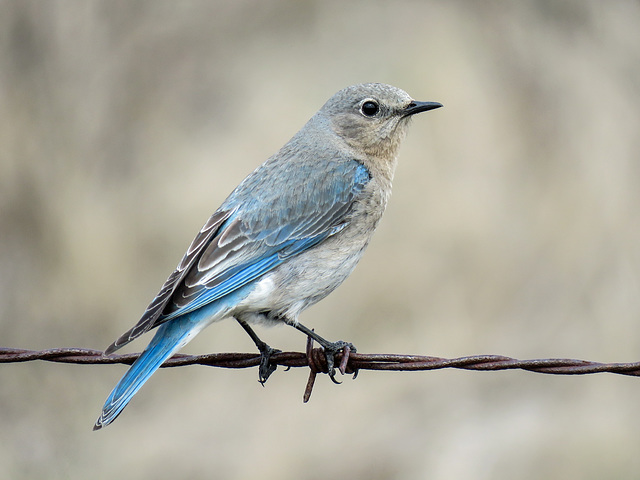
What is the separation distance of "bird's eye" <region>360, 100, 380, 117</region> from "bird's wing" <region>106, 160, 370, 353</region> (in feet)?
1.60

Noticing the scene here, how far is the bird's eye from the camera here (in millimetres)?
4867

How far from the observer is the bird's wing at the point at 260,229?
154 inches

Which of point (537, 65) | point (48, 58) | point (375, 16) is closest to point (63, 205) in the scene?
point (48, 58)

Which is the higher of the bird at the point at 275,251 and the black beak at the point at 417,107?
the black beak at the point at 417,107

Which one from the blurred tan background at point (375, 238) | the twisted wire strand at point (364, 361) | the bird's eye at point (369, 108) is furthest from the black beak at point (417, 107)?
the blurred tan background at point (375, 238)

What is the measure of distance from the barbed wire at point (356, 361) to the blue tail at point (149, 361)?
0.21 feet

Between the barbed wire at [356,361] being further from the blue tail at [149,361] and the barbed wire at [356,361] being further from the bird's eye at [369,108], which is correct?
the bird's eye at [369,108]

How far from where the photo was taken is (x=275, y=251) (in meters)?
4.14

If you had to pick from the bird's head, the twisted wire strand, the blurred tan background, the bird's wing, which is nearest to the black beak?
the bird's head

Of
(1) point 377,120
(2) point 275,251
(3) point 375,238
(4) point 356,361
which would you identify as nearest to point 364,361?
(4) point 356,361

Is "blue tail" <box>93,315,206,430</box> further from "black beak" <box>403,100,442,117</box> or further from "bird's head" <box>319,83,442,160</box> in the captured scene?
"black beak" <box>403,100,442,117</box>

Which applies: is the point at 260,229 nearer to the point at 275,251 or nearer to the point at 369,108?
the point at 275,251

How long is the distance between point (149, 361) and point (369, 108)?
2.16 m

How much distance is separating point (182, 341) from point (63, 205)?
459 cm
